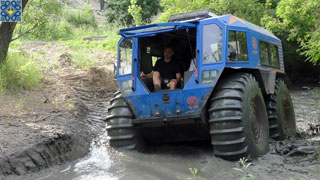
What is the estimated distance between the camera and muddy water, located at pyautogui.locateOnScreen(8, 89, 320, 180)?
5.28m

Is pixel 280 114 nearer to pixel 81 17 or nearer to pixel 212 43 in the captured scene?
pixel 212 43

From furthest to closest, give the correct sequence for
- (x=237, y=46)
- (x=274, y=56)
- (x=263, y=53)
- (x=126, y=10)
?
(x=126, y=10) < (x=274, y=56) < (x=263, y=53) < (x=237, y=46)

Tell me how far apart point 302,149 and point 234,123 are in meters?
1.68

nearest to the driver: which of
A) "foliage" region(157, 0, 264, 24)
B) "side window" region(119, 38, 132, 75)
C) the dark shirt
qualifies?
the dark shirt

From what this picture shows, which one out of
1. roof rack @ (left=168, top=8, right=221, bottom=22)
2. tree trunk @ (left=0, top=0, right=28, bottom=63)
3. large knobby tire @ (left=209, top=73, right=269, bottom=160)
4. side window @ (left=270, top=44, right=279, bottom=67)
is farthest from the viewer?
tree trunk @ (left=0, top=0, right=28, bottom=63)

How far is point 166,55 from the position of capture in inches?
305

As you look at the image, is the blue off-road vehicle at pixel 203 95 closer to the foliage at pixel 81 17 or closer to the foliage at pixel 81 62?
the foliage at pixel 81 62

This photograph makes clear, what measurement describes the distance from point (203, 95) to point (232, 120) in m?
0.63

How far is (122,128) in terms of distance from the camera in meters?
6.64

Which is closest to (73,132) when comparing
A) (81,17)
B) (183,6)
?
(183,6)

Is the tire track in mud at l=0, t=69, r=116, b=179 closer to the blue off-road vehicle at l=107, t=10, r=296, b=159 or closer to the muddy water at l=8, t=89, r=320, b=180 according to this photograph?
the muddy water at l=8, t=89, r=320, b=180

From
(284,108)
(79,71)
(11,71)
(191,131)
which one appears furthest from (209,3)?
(191,131)

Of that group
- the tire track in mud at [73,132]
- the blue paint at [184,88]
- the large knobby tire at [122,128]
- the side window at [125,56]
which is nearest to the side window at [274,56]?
the blue paint at [184,88]

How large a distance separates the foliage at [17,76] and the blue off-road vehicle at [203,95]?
3.20 meters
